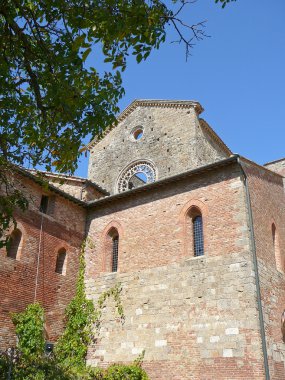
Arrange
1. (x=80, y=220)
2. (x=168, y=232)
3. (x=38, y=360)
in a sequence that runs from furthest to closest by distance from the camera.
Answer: (x=80, y=220), (x=168, y=232), (x=38, y=360)

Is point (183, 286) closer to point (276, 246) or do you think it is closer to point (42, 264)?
point (276, 246)

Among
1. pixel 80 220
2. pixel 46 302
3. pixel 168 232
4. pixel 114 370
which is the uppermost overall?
pixel 80 220

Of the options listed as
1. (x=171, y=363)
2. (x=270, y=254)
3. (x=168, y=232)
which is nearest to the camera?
(x=171, y=363)

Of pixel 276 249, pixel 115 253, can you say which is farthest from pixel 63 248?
pixel 276 249

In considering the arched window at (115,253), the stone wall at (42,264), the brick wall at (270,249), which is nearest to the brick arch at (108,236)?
the arched window at (115,253)

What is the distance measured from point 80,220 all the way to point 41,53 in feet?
33.1

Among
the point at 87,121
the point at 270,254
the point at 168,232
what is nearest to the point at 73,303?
the point at 168,232

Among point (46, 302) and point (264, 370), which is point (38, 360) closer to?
point (46, 302)

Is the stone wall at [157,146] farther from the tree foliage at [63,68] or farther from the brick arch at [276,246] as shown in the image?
the tree foliage at [63,68]

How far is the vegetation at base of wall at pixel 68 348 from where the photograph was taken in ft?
31.8

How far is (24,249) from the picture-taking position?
13.7 m

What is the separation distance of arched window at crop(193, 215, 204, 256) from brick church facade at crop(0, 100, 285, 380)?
4 centimetres

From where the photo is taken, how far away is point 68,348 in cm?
1388

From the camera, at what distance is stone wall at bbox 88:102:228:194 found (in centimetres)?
2148
